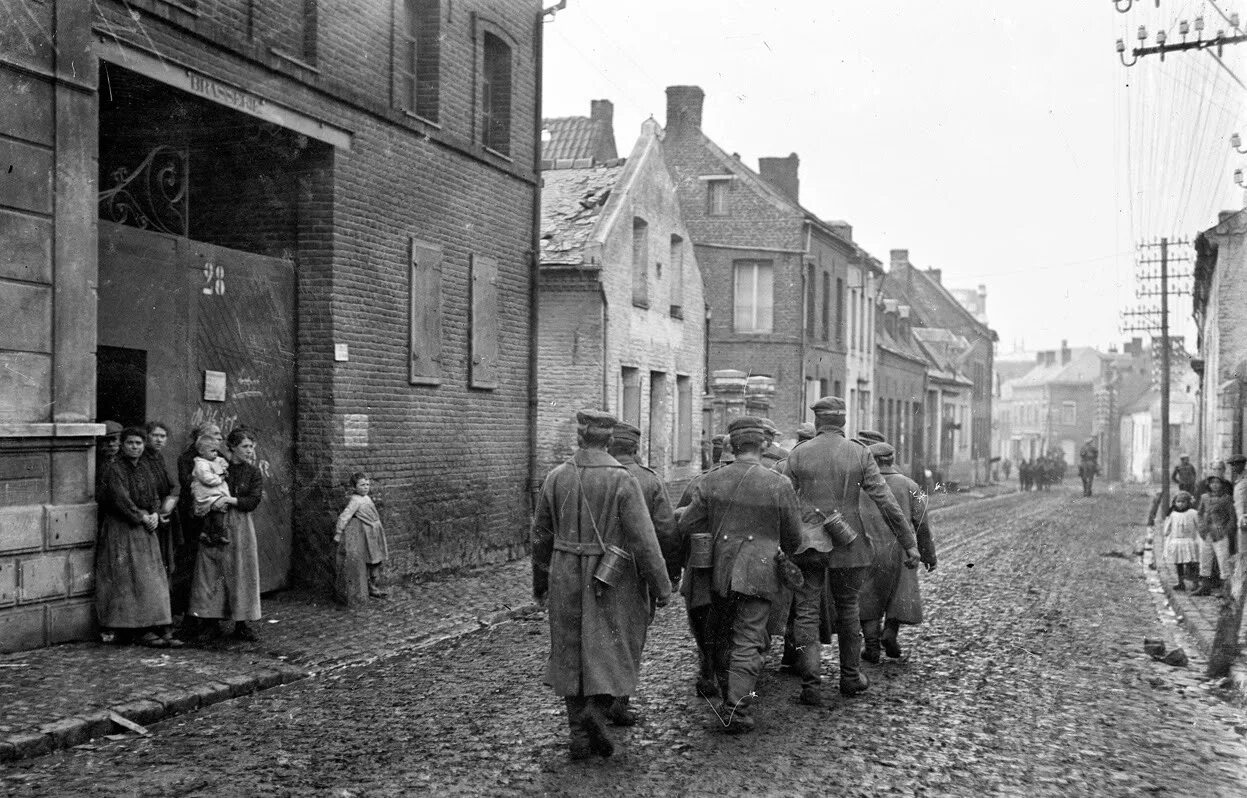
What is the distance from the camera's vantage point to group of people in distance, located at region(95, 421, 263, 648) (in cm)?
831

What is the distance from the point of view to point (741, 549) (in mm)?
6801

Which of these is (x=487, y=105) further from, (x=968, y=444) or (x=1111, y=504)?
(x=968, y=444)

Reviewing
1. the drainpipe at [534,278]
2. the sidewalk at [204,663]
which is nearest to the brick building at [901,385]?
the drainpipe at [534,278]

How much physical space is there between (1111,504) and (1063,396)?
58.3 m

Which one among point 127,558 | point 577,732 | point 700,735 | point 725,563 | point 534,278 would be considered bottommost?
point 700,735

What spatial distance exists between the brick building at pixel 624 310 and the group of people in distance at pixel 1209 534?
8.55 meters

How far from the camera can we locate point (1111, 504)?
3812cm

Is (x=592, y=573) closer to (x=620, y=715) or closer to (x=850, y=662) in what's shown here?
(x=620, y=715)

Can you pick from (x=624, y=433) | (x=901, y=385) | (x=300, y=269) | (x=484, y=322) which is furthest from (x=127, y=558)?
(x=901, y=385)

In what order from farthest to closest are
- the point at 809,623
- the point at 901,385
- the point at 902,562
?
the point at 901,385 < the point at 902,562 < the point at 809,623

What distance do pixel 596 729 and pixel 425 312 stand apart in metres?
7.90

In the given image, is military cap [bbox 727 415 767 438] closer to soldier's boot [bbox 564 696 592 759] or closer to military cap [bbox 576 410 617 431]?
military cap [bbox 576 410 617 431]

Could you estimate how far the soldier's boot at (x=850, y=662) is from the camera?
756cm

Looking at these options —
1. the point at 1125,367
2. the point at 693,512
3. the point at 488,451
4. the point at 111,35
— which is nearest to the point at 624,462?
the point at 693,512
